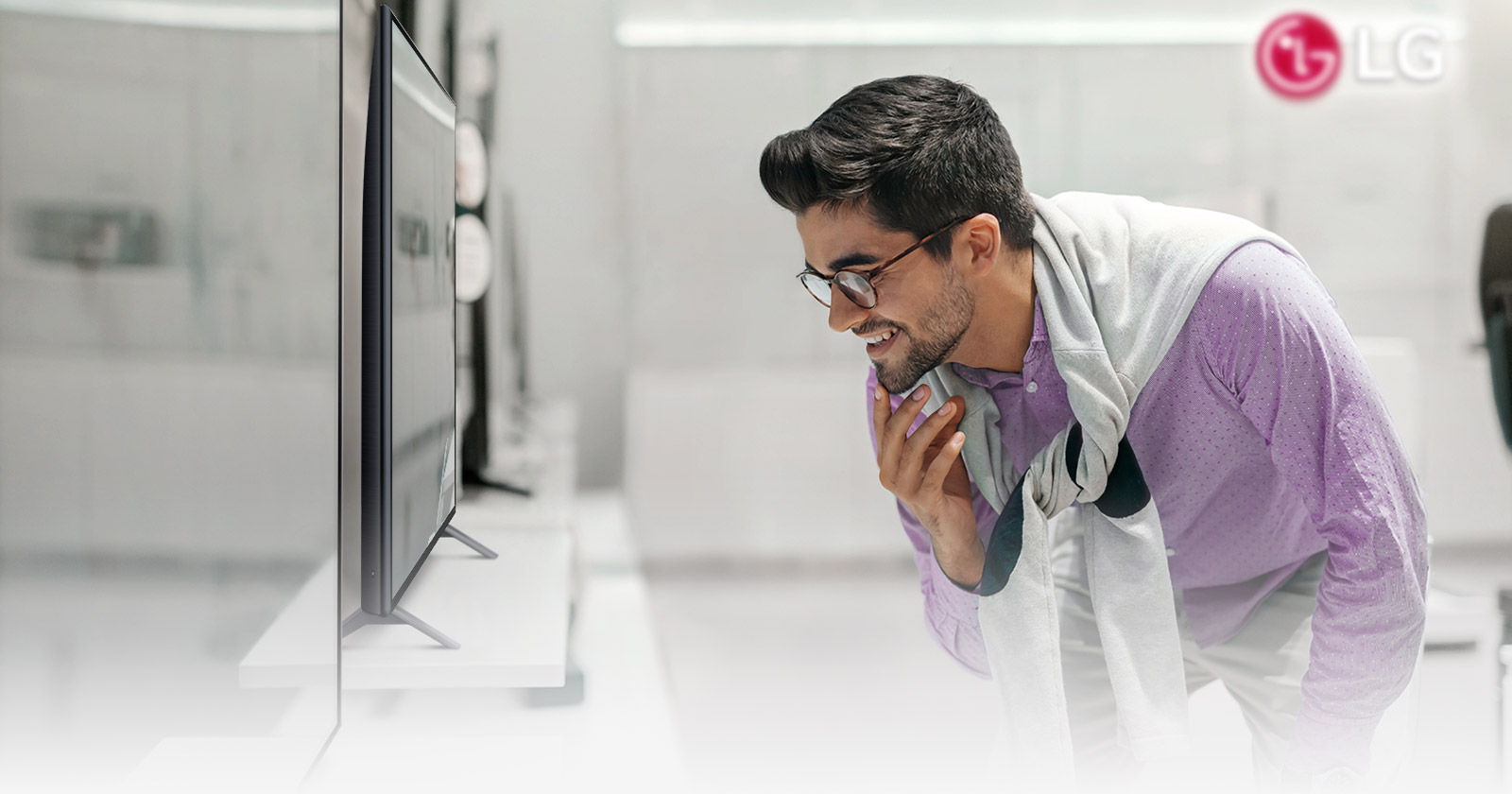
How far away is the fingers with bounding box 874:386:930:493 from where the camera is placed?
1.09 meters

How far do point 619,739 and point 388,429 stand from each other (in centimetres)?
46

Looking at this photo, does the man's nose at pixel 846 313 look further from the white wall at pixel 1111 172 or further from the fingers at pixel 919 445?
the white wall at pixel 1111 172

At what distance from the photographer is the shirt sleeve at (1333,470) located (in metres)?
0.97

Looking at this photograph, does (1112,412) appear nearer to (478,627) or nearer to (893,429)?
(893,429)

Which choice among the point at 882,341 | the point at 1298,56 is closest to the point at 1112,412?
the point at 882,341

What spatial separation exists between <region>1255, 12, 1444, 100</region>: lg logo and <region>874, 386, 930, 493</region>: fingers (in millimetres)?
3219

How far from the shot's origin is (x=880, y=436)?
1.12 m

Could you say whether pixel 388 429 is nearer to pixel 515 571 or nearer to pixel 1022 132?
pixel 515 571

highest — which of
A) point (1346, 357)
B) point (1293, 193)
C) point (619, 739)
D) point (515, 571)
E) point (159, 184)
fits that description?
point (1293, 193)

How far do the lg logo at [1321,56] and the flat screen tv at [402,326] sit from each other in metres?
3.33

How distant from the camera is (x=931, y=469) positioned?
109cm

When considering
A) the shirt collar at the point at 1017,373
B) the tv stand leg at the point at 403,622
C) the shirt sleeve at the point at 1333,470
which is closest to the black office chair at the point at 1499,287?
the shirt sleeve at the point at 1333,470

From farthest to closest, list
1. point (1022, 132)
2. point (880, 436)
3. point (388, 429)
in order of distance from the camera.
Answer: point (1022, 132), point (880, 436), point (388, 429)

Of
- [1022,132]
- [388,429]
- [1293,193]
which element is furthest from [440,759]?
[1293,193]
